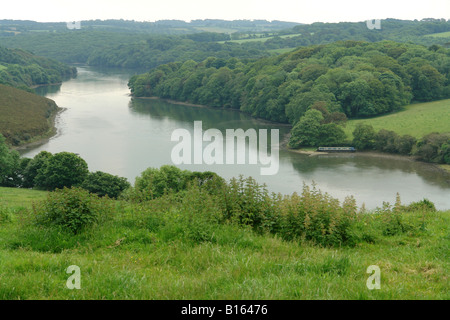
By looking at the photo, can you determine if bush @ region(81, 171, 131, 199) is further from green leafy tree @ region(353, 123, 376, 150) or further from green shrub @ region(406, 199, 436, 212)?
green leafy tree @ region(353, 123, 376, 150)

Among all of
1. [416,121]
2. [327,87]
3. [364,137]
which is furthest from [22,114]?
[416,121]

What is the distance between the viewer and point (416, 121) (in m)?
69.3

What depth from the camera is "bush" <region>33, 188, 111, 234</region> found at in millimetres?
9289

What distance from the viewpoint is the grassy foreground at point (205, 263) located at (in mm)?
6086

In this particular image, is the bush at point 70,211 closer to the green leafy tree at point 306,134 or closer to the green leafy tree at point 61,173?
the green leafy tree at point 61,173

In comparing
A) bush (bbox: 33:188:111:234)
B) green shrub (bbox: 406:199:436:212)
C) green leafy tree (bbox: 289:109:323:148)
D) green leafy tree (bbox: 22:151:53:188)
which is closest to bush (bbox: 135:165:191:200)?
green leafy tree (bbox: 22:151:53:188)

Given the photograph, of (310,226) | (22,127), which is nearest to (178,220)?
(310,226)

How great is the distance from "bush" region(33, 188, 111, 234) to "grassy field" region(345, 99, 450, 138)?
59935 mm

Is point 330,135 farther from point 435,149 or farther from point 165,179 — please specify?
point 165,179

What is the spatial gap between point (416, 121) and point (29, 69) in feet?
358

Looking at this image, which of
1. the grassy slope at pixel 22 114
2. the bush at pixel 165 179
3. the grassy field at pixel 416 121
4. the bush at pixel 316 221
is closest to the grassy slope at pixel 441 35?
the grassy field at pixel 416 121

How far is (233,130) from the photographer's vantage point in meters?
76.4

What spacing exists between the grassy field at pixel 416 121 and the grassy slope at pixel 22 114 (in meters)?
45.9
